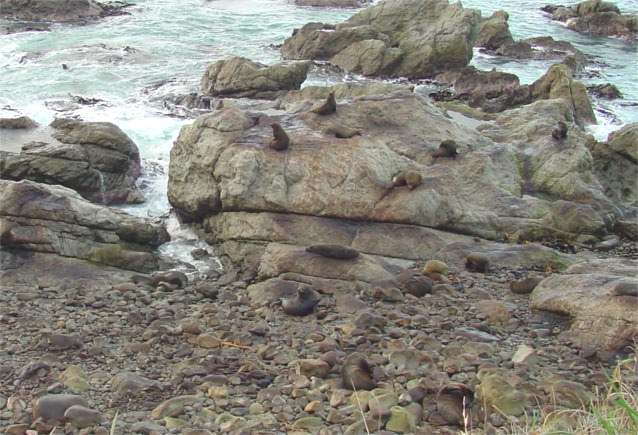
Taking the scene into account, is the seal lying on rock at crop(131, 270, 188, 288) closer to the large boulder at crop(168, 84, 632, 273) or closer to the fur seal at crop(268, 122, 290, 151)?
the large boulder at crop(168, 84, 632, 273)

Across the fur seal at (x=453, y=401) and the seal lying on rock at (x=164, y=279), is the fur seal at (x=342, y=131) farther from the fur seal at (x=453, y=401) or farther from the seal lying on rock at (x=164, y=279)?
the fur seal at (x=453, y=401)

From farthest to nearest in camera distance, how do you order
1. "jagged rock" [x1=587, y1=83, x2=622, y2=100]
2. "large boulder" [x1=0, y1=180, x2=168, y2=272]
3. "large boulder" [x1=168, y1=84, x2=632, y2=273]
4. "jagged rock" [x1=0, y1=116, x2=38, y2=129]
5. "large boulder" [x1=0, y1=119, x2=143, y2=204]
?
1. "jagged rock" [x1=587, y1=83, x2=622, y2=100]
2. "jagged rock" [x1=0, y1=116, x2=38, y2=129]
3. "large boulder" [x1=0, y1=119, x2=143, y2=204]
4. "large boulder" [x1=168, y1=84, x2=632, y2=273]
5. "large boulder" [x1=0, y1=180, x2=168, y2=272]

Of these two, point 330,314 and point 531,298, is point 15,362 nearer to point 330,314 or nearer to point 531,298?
point 330,314

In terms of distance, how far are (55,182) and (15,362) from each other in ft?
21.8

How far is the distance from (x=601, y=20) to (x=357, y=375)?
32.1 metres

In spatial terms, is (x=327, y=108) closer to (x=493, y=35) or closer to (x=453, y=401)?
(x=453, y=401)

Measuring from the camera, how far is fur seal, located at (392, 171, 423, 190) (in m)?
13.1

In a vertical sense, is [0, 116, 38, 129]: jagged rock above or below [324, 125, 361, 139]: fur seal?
below

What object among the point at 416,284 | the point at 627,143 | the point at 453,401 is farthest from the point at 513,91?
the point at 453,401

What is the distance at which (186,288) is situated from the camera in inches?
464

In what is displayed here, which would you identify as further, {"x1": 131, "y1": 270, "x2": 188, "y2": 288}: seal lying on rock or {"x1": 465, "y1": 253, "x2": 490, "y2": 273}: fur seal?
{"x1": 465, "y1": 253, "x2": 490, "y2": 273}: fur seal

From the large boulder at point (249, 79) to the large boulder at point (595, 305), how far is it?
505 inches

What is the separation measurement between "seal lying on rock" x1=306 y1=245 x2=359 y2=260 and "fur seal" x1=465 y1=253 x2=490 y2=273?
1.82 metres

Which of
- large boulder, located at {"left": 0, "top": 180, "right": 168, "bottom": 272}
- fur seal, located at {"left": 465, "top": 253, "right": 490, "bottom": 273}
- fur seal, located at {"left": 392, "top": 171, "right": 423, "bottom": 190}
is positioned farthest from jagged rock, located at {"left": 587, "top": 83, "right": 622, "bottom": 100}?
large boulder, located at {"left": 0, "top": 180, "right": 168, "bottom": 272}
